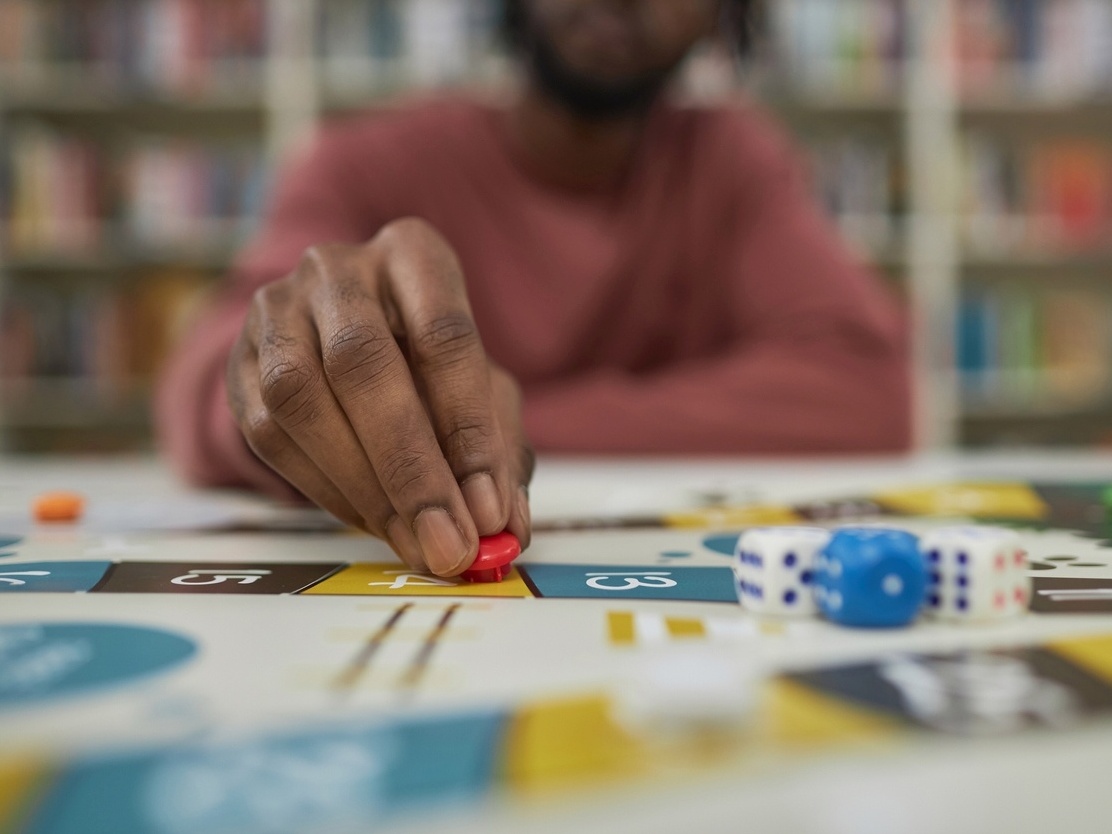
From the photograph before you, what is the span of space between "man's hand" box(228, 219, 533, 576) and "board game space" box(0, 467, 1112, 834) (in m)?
0.04

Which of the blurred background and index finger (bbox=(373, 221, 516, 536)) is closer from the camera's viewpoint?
index finger (bbox=(373, 221, 516, 536))

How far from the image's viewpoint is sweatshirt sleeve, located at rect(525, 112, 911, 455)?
1.16 m

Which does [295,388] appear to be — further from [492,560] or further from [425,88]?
[425,88]

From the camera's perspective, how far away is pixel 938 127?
2.48m

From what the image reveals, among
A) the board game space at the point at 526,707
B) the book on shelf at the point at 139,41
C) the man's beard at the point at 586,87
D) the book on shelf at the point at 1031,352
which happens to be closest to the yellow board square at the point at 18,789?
the board game space at the point at 526,707

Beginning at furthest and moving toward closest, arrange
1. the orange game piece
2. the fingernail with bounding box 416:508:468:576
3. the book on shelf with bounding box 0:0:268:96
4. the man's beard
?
1. the book on shelf with bounding box 0:0:268:96
2. the man's beard
3. the orange game piece
4. the fingernail with bounding box 416:508:468:576

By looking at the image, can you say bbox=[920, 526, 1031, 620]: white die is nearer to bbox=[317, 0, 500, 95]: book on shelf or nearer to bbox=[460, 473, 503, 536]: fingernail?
bbox=[460, 473, 503, 536]: fingernail

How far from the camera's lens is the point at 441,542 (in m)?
0.47

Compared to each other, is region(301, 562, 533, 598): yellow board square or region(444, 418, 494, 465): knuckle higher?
region(444, 418, 494, 465): knuckle

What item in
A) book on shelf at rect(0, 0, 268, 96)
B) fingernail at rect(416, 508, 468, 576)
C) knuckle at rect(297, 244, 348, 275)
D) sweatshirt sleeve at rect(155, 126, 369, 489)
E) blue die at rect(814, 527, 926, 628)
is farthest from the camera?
book on shelf at rect(0, 0, 268, 96)

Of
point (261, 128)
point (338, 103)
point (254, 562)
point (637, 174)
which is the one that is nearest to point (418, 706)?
point (254, 562)

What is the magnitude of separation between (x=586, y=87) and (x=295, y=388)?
994 millimetres

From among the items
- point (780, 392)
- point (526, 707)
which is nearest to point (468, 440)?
point (526, 707)

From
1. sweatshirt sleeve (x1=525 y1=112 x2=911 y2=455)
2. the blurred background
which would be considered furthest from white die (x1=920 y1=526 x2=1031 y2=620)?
the blurred background
